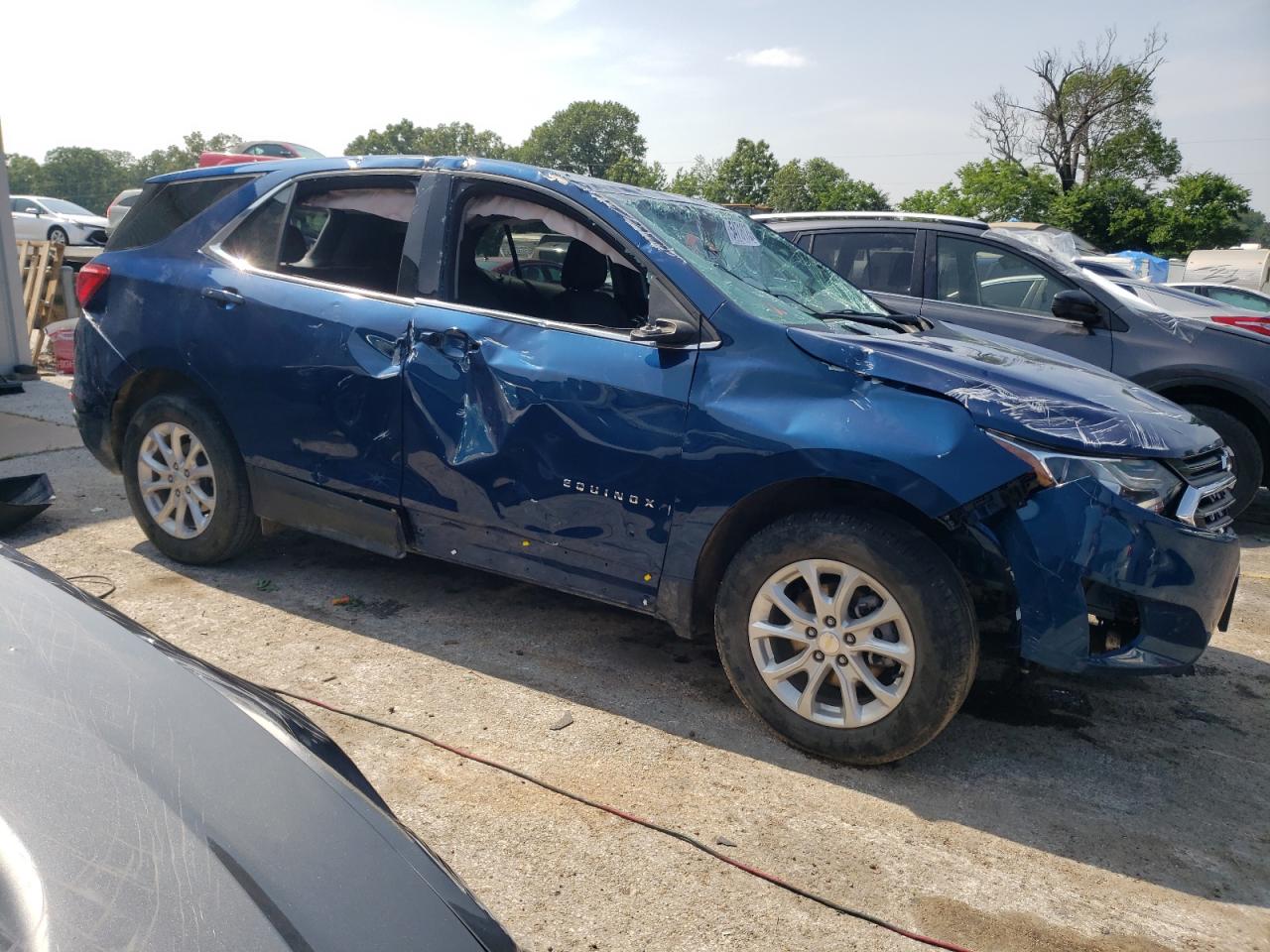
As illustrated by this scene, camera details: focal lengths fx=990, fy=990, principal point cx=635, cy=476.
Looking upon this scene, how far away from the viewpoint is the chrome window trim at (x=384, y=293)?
3.56m

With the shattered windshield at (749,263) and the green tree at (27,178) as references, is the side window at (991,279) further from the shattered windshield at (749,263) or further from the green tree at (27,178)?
the green tree at (27,178)

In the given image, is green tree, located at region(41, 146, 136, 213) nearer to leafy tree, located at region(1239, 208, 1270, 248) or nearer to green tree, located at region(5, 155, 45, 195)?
green tree, located at region(5, 155, 45, 195)

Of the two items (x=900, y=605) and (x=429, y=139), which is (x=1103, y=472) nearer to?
(x=900, y=605)

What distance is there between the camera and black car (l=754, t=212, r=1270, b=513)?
6.34 metres

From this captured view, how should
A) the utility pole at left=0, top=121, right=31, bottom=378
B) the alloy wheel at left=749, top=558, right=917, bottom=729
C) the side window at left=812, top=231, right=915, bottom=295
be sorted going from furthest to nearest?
the utility pole at left=0, top=121, right=31, bottom=378 < the side window at left=812, top=231, right=915, bottom=295 < the alloy wheel at left=749, top=558, right=917, bottom=729

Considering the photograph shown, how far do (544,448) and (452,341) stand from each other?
0.58 meters

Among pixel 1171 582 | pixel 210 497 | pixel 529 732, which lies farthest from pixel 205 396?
pixel 1171 582

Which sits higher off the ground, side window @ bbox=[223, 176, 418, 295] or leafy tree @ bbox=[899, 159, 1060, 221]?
leafy tree @ bbox=[899, 159, 1060, 221]

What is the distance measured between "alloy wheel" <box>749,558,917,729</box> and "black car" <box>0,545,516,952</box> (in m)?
1.64

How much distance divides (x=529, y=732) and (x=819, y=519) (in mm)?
1204

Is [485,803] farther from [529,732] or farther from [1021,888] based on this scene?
[1021,888]

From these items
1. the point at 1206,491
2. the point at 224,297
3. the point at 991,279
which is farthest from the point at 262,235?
the point at 991,279

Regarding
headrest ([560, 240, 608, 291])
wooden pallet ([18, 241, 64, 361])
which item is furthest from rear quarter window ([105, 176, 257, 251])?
wooden pallet ([18, 241, 64, 361])

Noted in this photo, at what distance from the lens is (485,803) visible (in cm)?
290
